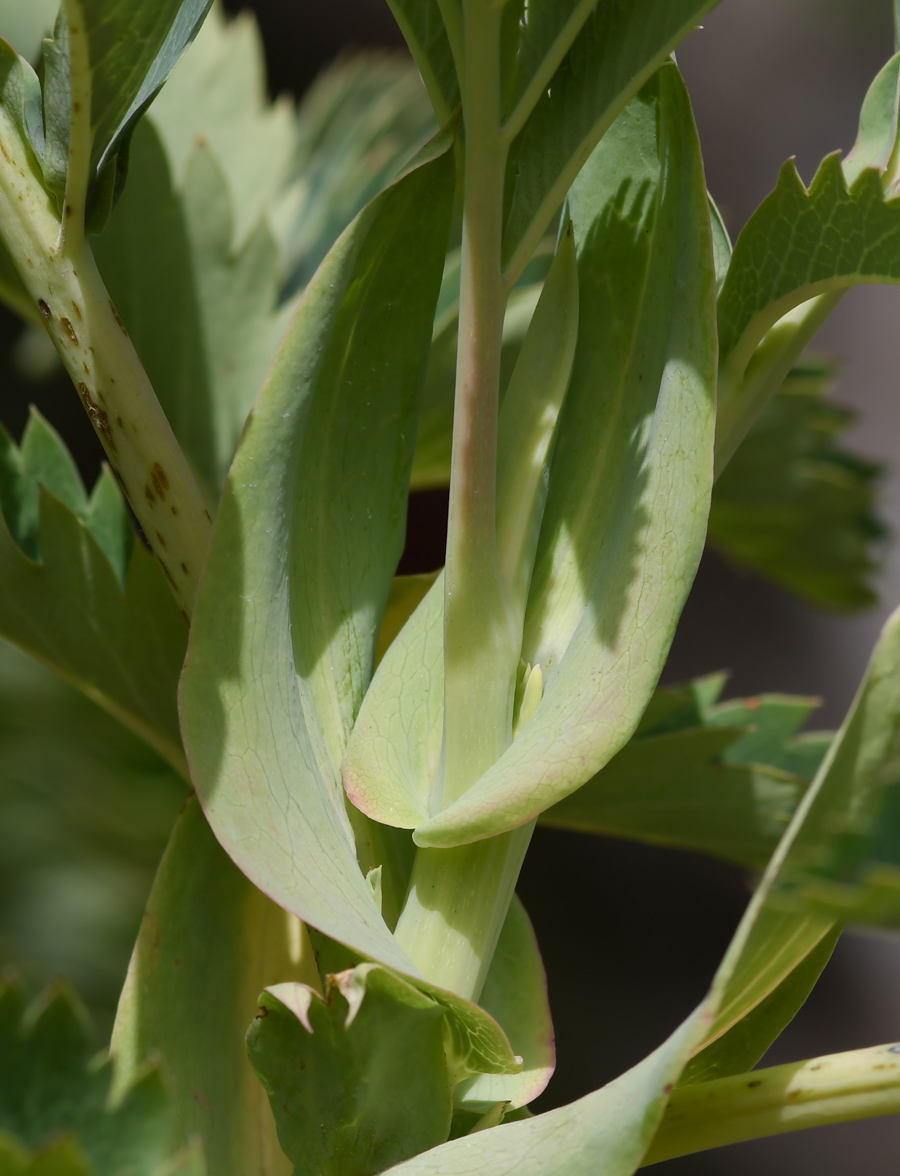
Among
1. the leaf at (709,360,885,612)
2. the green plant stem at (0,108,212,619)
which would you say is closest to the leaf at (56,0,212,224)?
the green plant stem at (0,108,212,619)

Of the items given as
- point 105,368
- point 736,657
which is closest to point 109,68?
point 105,368

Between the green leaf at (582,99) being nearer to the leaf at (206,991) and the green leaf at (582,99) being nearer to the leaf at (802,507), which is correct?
the leaf at (206,991)

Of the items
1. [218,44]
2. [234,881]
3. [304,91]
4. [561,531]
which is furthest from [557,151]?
[304,91]

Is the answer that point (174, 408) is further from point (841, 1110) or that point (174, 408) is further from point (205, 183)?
point (841, 1110)

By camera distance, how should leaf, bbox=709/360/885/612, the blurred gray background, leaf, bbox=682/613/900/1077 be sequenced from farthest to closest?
the blurred gray background < leaf, bbox=709/360/885/612 < leaf, bbox=682/613/900/1077

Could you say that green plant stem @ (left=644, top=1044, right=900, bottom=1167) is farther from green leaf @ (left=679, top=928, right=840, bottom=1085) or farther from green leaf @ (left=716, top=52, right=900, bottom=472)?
green leaf @ (left=716, top=52, right=900, bottom=472)

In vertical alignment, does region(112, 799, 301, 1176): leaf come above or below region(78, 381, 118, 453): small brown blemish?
below
